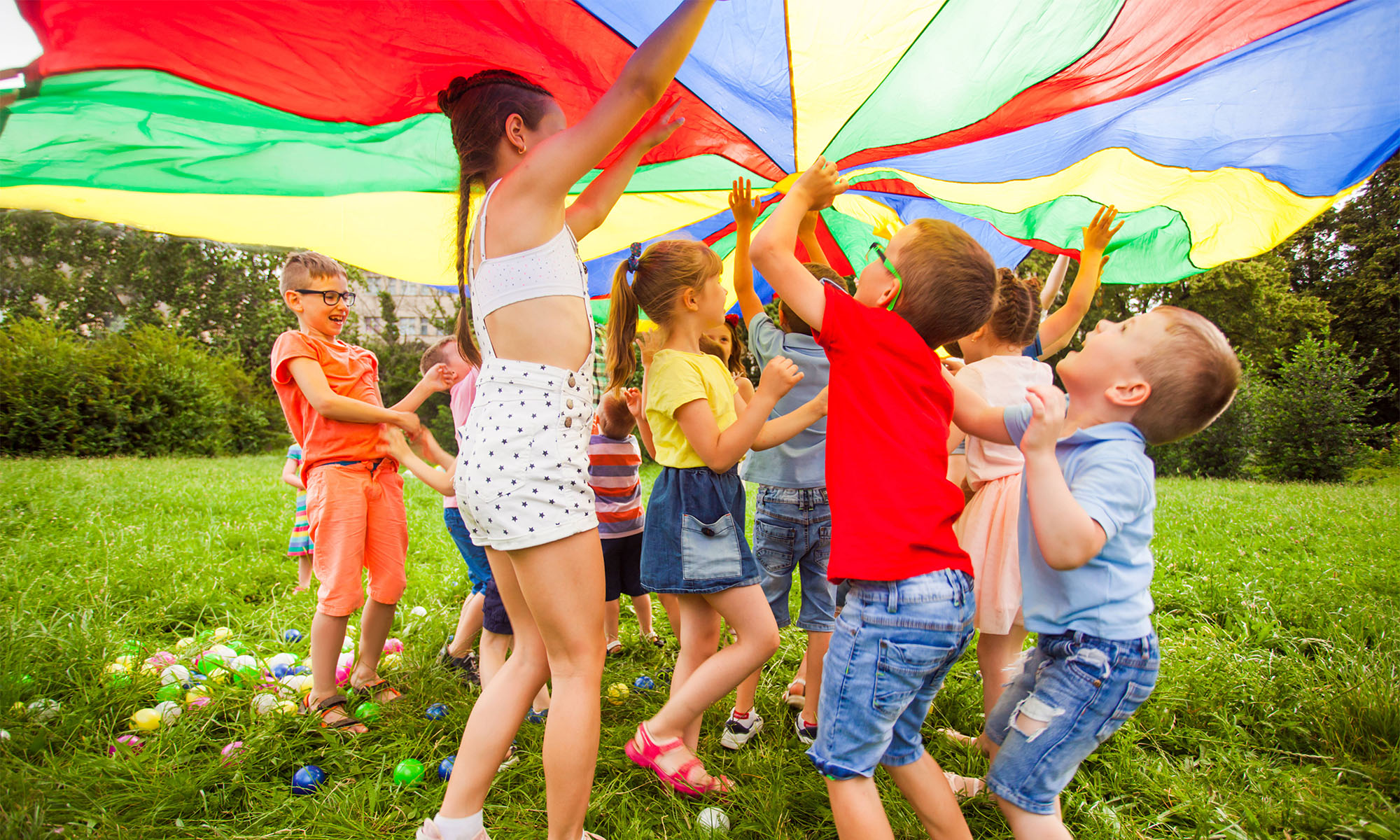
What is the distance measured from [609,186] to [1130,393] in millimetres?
1457

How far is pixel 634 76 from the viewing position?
1489mm

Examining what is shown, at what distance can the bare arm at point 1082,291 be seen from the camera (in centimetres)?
271

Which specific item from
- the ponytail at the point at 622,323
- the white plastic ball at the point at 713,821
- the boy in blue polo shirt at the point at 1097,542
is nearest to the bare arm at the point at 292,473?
the ponytail at the point at 622,323

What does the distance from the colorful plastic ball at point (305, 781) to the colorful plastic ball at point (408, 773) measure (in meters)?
0.23

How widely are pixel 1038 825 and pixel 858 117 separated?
2132 millimetres

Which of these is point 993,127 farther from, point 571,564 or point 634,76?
point 571,564

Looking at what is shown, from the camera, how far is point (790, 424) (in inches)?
81.2

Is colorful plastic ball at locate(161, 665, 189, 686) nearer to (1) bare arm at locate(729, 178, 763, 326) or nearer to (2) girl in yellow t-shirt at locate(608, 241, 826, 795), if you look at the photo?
(2) girl in yellow t-shirt at locate(608, 241, 826, 795)

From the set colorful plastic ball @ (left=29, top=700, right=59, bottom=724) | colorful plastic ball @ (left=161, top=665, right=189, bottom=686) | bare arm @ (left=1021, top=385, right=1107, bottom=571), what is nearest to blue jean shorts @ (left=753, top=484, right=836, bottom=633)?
bare arm @ (left=1021, top=385, right=1107, bottom=571)

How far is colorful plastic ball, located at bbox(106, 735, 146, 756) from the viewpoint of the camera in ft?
7.41

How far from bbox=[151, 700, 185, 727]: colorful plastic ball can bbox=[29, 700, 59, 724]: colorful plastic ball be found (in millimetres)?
292

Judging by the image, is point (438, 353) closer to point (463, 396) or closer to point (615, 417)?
point (463, 396)

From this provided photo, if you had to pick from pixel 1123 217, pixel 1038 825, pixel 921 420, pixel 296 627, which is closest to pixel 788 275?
pixel 921 420

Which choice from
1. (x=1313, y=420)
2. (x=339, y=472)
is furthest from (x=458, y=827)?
(x=1313, y=420)
